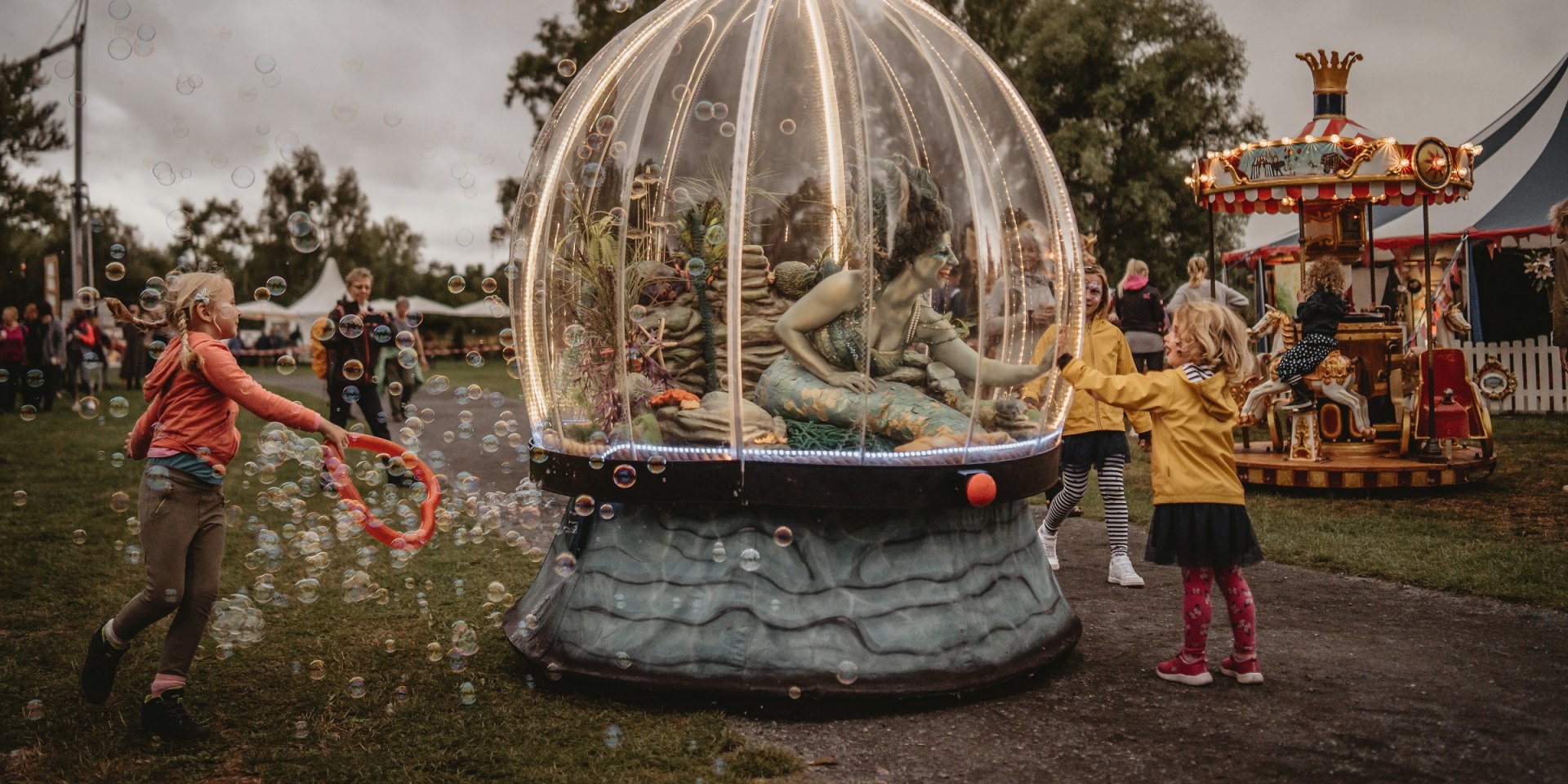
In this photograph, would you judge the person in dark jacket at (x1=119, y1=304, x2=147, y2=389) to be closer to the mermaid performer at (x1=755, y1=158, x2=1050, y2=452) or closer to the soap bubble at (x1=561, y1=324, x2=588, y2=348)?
the soap bubble at (x1=561, y1=324, x2=588, y2=348)

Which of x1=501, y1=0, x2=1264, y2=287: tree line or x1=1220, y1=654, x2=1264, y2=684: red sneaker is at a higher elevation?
x1=501, y1=0, x2=1264, y2=287: tree line

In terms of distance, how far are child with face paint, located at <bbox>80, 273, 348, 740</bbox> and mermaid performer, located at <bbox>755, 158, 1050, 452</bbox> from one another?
169 cm

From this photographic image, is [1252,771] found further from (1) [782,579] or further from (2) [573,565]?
(2) [573,565]

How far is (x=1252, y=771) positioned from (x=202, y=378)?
3850 mm

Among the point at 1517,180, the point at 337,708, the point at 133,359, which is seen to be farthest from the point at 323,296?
the point at 337,708

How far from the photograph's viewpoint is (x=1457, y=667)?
466 centimetres

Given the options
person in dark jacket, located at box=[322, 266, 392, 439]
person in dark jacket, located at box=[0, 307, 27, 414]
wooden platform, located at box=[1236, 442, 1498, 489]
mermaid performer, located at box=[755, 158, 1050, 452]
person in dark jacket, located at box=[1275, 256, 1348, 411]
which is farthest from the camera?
person in dark jacket, located at box=[0, 307, 27, 414]

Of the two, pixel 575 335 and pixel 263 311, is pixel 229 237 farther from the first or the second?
→ pixel 575 335

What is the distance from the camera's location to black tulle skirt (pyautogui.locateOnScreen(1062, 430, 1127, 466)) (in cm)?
635

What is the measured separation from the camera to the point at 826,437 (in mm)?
4398

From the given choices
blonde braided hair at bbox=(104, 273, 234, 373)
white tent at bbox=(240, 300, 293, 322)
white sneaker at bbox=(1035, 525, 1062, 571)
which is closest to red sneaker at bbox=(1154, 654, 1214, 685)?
white sneaker at bbox=(1035, 525, 1062, 571)

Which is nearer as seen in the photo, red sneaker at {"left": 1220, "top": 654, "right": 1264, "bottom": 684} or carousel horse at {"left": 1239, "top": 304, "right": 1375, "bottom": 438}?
red sneaker at {"left": 1220, "top": 654, "right": 1264, "bottom": 684}

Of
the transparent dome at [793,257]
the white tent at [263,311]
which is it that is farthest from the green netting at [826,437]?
the white tent at [263,311]

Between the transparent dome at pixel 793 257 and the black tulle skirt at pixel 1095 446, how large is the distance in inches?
59.8
